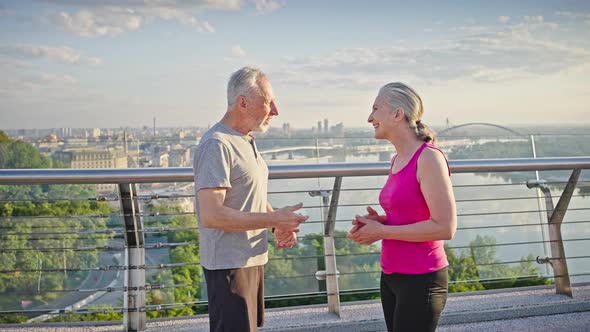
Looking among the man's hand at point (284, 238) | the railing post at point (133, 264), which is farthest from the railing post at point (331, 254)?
the man's hand at point (284, 238)

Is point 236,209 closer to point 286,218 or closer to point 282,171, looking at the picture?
point 286,218

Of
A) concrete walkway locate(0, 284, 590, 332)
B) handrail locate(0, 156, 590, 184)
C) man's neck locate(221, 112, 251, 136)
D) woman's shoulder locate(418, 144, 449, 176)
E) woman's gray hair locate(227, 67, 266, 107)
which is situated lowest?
concrete walkway locate(0, 284, 590, 332)

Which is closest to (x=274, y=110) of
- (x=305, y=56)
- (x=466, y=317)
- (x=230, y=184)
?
(x=230, y=184)

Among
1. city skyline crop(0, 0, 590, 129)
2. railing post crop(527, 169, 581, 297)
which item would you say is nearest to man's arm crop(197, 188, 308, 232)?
railing post crop(527, 169, 581, 297)

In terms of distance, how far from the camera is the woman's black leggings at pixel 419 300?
2121 millimetres

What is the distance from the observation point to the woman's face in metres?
2.19

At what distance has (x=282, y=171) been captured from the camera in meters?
3.34

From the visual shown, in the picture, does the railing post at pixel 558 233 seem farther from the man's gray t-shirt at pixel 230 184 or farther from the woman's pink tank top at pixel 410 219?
the man's gray t-shirt at pixel 230 184

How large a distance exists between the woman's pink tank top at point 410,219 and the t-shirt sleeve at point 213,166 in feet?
1.90

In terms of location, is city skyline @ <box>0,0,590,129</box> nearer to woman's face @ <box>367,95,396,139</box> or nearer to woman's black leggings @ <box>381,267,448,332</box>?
woman's face @ <box>367,95,396,139</box>

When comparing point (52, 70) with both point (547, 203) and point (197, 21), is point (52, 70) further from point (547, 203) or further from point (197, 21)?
point (547, 203)

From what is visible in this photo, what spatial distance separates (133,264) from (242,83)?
161 centimetres

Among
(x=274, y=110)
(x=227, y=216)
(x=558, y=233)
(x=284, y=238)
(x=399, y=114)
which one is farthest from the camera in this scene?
(x=558, y=233)

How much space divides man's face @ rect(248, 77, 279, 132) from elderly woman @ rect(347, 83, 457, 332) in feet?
1.21
